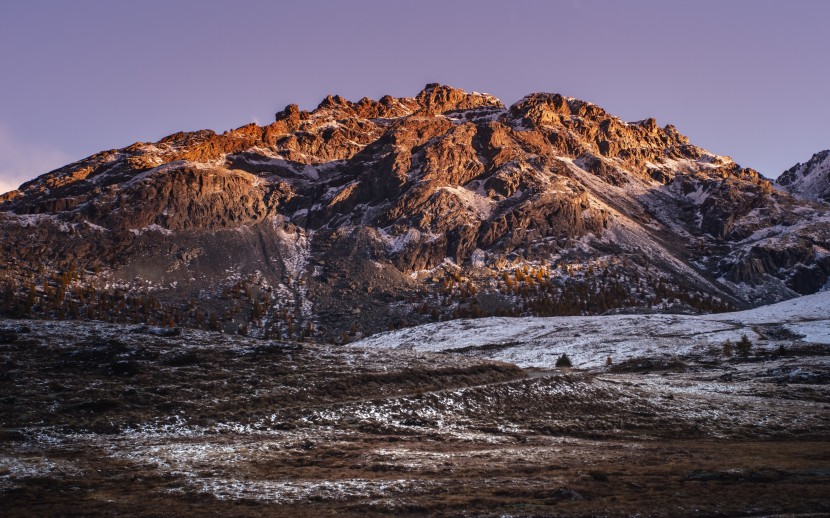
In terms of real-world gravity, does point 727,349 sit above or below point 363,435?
below

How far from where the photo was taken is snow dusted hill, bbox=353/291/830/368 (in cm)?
9781

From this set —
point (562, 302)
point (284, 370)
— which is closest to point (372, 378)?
point (284, 370)

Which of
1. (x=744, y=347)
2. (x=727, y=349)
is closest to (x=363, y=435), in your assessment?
(x=744, y=347)

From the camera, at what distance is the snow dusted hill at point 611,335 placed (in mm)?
97812

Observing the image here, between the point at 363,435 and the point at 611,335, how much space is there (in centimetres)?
9522

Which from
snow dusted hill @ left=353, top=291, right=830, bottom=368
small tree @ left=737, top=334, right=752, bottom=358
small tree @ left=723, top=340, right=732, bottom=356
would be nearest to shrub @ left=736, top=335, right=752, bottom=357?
small tree @ left=737, top=334, right=752, bottom=358

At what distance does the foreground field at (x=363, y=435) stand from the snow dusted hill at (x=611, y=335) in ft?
127

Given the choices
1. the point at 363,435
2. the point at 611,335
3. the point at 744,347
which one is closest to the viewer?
the point at 363,435

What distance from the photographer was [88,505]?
16.8m

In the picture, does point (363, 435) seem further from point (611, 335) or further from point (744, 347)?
point (611, 335)

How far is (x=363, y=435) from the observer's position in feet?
105

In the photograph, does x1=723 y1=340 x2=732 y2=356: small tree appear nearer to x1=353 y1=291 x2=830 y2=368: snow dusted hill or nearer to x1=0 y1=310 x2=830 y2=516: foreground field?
x1=353 y1=291 x2=830 y2=368: snow dusted hill

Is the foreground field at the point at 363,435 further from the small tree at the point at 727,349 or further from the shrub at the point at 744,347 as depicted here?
the small tree at the point at 727,349

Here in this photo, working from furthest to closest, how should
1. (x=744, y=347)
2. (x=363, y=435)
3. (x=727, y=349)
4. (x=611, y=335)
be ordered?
(x=611, y=335), (x=727, y=349), (x=744, y=347), (x=363, y=435)
